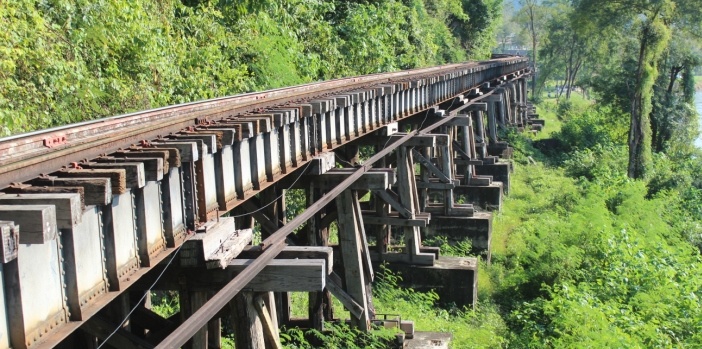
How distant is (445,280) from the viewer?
13.5 meters

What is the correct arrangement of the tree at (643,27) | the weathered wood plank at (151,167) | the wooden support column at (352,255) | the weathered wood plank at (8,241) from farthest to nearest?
the tree at (643,27) < the wooden support column at (352,255) < the weathered wood plank at (151,167) < the weathered wood plank at (8,241)

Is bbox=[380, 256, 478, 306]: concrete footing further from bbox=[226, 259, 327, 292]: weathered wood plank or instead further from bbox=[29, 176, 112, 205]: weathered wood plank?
bbox=[29, 176, 112, 205]: weathered wood plank

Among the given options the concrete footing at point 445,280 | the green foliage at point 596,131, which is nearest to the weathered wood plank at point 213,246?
the concrete footing at point 445,280

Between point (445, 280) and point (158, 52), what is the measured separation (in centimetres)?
616

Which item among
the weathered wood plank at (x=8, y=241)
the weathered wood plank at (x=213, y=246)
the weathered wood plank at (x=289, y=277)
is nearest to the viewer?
the weathered wood plank at (x=8, y=241)

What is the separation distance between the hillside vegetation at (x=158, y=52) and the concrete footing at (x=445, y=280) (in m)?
4.51

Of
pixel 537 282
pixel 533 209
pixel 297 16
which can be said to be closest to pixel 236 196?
pixel 537 282

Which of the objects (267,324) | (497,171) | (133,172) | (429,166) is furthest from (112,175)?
(497,171)

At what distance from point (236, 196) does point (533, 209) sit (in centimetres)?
1715

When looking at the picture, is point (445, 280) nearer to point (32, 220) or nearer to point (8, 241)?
point (32, 220)

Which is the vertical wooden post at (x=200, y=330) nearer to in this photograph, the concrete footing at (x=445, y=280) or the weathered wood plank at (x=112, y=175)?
the weathered wood plank at (x=112, y=175)

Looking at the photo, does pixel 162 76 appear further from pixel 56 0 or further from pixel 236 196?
pixel 236 196

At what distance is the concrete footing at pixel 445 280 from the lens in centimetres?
1341

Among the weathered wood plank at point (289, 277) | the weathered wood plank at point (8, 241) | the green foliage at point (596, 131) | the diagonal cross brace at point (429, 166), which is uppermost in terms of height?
the weathered wood plank at point (8, 241)
